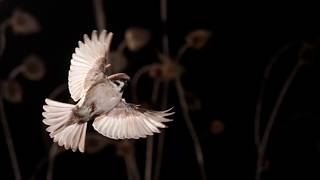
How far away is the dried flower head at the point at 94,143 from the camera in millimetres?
1117

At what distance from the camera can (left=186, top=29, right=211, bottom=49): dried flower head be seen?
3.97ft

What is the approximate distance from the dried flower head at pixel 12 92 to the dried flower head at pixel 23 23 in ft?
0.38

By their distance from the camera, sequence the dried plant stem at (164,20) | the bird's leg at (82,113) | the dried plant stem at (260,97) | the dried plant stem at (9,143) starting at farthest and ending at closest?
the dried plant stem at (260,97)
the dried plant stem at (164,20)
the dried plant stem at (9,143)
the bird's leg at (82,113)

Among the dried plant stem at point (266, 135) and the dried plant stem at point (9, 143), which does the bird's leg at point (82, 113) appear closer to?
the dried plant stem at point (9, 143)

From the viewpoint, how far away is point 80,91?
14.0 inches

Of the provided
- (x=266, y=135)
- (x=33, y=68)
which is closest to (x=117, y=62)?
(x=33, y=68)

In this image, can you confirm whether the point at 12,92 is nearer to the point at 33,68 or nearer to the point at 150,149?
the point at 33,68

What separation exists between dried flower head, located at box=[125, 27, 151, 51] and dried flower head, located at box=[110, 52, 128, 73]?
34mm

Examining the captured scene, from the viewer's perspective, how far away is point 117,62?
1.14 meters

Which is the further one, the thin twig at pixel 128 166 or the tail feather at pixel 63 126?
the thin twig at pixel 128 166

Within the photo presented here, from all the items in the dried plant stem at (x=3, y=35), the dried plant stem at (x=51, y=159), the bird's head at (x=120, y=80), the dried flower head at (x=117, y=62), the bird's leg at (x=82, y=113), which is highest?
the dried plant stem at (x=3, y=35)

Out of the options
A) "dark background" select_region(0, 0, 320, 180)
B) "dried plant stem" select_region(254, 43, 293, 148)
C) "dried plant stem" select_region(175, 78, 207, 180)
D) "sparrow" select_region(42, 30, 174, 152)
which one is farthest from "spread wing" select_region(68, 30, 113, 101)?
"dried plant stem" select_region(254, 43, 293, 148)

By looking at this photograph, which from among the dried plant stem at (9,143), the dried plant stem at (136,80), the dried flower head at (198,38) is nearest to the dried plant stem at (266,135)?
the dried flower head at (198,38)

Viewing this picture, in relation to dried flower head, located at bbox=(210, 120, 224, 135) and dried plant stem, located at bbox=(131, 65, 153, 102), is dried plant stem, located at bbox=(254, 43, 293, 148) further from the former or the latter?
dried plant stem, located at bbox=(131, 65, 153, 102)
